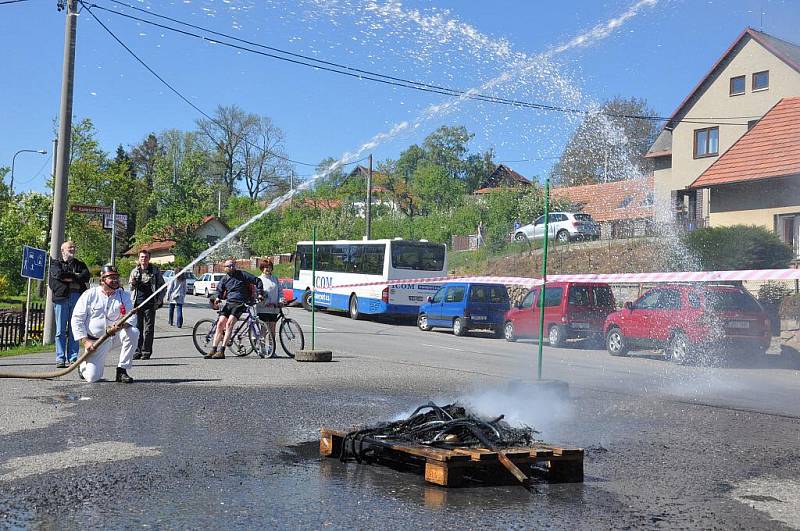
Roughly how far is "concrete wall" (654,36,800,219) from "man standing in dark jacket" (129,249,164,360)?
31.2 m

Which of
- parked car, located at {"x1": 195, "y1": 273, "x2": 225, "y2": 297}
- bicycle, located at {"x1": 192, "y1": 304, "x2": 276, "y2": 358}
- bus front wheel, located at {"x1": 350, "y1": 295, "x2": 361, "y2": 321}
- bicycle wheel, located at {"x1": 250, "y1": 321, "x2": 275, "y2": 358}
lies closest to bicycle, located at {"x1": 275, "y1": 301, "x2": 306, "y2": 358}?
bicycle wheel, located at {"x1": 250, "y1": 321, "x2": 275, "y2": 358}

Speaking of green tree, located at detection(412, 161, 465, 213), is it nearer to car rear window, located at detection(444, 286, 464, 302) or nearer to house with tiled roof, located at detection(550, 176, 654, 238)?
house with tiled roof, located at detection(550, 176, 654, 238)

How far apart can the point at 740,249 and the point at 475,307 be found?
8.14 meters

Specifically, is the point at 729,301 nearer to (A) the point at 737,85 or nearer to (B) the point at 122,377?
(B) the point at 122,377

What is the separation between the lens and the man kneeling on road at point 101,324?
11.4 meters

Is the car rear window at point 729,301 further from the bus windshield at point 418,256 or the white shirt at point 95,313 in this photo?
the bus windshield at point 418,256

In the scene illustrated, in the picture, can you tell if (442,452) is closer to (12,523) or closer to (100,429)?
(12,523)

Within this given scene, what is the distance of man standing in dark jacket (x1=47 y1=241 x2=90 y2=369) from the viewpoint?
1316cm

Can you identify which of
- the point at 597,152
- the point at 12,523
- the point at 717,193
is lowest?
the point at 12,523

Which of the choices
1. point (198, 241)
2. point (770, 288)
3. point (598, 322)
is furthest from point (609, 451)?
point (198, 241)

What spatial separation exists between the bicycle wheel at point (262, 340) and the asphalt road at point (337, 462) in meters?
1.63

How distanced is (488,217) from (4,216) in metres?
25.5

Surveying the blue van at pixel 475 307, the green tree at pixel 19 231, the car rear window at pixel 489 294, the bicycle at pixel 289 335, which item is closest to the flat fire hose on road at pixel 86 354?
the bicycle at pixel 289 335

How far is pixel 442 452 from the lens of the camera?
608cm
